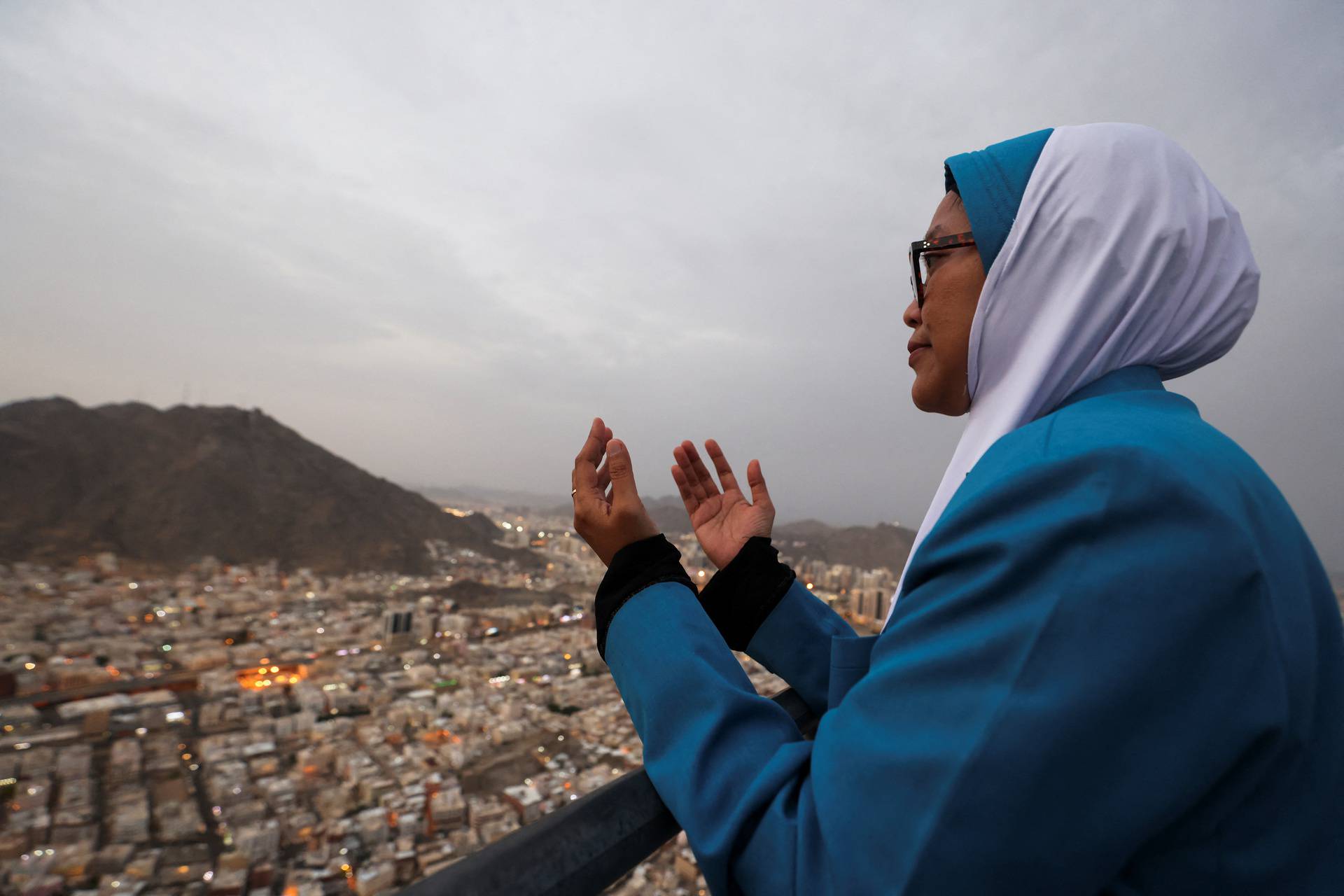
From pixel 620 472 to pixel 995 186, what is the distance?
595 mm

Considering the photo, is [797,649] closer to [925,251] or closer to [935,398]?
[935,398]

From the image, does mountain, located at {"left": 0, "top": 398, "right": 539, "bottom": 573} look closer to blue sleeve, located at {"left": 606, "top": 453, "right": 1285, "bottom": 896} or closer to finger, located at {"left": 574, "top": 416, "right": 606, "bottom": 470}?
finger, located at {"left": 574, "top": 416, "right": 606, "bottom": 470}

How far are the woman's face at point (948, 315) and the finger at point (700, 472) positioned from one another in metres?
0.48

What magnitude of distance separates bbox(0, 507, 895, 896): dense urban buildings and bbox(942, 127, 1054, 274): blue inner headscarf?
780mm

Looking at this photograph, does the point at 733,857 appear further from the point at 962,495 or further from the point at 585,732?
the point at 585,732

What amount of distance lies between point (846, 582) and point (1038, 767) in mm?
14520

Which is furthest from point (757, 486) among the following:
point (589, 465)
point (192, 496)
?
point (192, 496)

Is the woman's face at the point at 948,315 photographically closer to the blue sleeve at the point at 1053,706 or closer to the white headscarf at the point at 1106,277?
the white headscarf at the point at 1106,277

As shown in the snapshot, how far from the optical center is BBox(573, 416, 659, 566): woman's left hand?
2.32ft

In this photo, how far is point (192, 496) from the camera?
803 inches

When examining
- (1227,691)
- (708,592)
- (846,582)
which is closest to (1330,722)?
(1227,691)

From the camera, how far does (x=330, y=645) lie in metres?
11.9

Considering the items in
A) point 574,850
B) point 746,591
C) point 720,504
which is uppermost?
point 720,504

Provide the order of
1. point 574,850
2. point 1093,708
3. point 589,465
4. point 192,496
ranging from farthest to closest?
point 192,496 → point 589,465 → point 574,850 → point 1093,708
